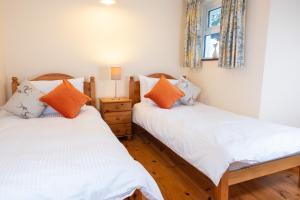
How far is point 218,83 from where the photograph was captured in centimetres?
326

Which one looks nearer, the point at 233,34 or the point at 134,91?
the point at 233,34

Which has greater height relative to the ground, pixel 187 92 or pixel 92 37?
pixel 92 37

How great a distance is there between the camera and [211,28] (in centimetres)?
350

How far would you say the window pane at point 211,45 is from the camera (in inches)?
134

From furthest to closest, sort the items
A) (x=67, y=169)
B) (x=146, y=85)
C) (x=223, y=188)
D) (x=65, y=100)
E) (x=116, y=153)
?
(x=146, y=85) < (x=65, y=100) < (x=223, y=188) < (x=116, y=153) < (x=67, y=169)

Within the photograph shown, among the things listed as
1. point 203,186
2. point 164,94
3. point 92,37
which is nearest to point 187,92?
point 164,94

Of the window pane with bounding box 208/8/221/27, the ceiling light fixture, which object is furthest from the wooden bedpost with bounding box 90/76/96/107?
the window pane with bounding box 208/8/221/27

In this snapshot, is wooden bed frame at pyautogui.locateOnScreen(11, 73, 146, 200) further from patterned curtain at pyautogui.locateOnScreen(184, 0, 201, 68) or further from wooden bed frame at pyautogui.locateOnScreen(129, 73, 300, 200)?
wooden bed frame at pyautogui.locateOnScreen(129, 73, 300, 200)

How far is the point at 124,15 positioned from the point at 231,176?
2.80 meters

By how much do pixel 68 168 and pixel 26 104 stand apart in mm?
1500

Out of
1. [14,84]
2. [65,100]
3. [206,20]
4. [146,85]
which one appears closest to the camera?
[65,100]

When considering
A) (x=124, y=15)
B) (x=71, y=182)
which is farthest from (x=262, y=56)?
(x=71, y=182)

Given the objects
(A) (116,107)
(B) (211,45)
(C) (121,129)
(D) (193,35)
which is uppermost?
(D) (193,35)

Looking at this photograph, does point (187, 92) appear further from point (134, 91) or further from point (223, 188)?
point (223, 188)
